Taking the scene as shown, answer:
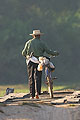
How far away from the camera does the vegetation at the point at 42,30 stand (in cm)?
4075

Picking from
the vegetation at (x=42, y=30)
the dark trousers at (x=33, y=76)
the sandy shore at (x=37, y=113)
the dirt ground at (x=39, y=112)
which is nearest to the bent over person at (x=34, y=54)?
the dark trousers at (x=33, y=76)

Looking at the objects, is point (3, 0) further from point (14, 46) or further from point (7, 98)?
point (7, 98)

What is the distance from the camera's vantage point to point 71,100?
15.3 meters

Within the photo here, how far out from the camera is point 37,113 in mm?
12477

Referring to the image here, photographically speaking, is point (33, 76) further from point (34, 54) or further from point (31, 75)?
point (34, 54)

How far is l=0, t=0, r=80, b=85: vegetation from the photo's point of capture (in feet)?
134

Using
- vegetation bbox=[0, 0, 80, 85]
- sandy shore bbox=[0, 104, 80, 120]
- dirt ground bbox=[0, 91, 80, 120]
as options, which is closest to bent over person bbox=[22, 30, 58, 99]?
dirt ground bbox=[0, 91, 80, 120]

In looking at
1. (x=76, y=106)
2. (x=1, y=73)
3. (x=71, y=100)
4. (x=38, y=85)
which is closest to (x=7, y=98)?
(x=38, y=85)

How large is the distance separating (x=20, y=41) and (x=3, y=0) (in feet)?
25.1

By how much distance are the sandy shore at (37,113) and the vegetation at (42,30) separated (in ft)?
80.6

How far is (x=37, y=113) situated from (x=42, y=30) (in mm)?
31659

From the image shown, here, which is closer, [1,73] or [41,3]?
[1,73]

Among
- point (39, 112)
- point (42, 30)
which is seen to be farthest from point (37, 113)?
point (42, 30)

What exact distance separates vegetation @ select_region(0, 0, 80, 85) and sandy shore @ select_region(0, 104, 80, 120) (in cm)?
2457
